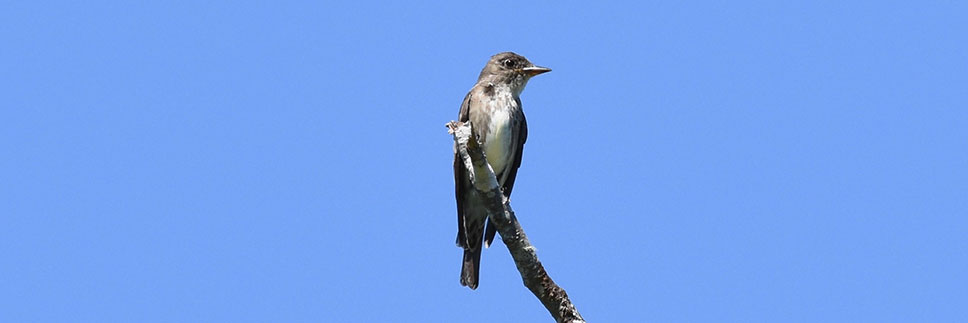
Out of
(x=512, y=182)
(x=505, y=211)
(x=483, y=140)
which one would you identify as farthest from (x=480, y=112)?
(x=505, y=211)

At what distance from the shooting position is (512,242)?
9000 mm

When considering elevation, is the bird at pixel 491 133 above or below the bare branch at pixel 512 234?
above

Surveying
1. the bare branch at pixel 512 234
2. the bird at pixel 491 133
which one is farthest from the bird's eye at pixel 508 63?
the bare branch at pixel 512 234

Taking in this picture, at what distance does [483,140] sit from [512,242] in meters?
3.36

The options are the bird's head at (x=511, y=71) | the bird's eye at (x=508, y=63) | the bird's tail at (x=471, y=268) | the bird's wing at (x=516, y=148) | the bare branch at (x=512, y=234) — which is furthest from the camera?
the bird's eye at (x=508, y=63)

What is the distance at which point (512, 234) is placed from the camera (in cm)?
902

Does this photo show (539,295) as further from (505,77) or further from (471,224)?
(505,77)

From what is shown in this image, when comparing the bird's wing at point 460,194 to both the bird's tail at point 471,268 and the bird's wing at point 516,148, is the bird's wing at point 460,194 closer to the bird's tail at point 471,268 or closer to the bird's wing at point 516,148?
the bird's tail at point 471,268

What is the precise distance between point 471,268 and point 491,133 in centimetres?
145

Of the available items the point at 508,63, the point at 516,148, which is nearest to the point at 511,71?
the point at 508,63

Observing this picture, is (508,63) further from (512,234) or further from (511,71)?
(512,234)

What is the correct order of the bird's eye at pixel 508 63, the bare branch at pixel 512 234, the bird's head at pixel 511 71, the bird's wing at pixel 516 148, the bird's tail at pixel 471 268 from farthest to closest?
the bird's eye at pixel 508 63
the bird's head at pixel 511 71
the bird's wing at pixel 516 148
the bird's tail at pixel 471 268
the bare branch at pixel 512 234

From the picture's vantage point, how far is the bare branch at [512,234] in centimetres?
876

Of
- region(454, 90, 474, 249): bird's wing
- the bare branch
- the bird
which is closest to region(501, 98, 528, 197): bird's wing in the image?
the bird
